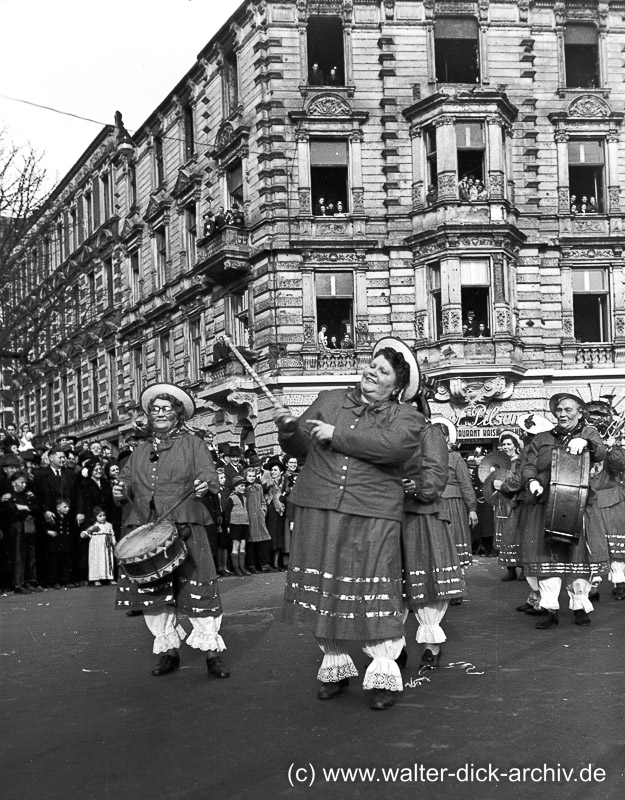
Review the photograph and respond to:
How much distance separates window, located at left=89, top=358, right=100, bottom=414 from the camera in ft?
133

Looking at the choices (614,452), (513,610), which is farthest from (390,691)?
(614,452)

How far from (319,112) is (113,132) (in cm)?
1316

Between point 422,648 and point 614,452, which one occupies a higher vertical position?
point 614,452

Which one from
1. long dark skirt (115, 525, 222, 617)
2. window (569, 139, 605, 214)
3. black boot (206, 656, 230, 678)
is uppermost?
window (569, 139, 605, 214)

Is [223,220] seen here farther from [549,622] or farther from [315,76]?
[549,622]

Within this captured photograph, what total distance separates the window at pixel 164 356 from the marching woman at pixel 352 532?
2802 centimetres

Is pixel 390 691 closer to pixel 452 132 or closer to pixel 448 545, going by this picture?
pixel 448 545

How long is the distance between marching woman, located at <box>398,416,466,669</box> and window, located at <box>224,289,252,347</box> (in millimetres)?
20770

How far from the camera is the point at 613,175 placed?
2756 cm

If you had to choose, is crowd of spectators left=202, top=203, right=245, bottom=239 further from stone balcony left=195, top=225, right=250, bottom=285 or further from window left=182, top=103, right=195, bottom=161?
window left=182, top=103, right=195, bottom=161

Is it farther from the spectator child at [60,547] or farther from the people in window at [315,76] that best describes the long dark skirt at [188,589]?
the people in window at [315,76]

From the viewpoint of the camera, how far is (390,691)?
19.6ft

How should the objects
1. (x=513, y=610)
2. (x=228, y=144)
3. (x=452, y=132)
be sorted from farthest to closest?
(x=228, y=144)
(x=452, y=132)
(x=513, y=610)

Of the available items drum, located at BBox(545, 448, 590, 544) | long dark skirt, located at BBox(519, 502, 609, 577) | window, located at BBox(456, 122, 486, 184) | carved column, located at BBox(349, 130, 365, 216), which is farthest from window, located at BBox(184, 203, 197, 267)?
drum, located at BBox(545, 448, 590, 544)
